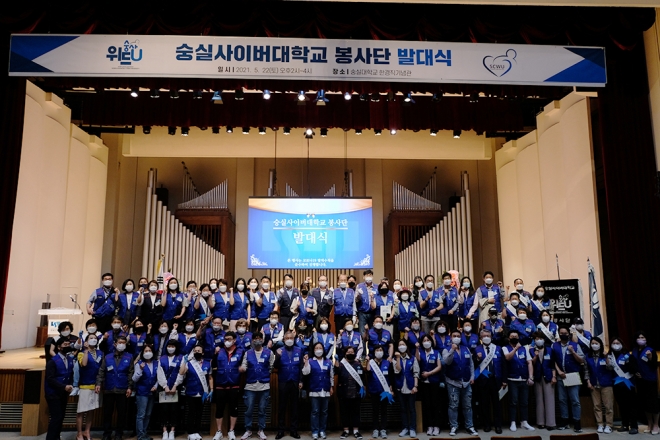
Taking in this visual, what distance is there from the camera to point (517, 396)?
8.12 metres

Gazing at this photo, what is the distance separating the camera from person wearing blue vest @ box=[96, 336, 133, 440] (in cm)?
748

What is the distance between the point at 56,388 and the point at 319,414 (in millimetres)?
3359

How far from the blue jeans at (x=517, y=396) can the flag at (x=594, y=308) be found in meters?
1.89

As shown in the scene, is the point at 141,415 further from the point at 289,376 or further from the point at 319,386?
the point at 319,386

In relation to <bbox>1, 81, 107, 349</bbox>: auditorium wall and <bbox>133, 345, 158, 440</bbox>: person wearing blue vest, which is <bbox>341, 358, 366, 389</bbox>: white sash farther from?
<bbox>1, 81, 107, 349</bbox>: auditorium wall

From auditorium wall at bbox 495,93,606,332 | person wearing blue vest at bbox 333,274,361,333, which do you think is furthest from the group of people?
auditorium wall at bbox 495,93,606,332

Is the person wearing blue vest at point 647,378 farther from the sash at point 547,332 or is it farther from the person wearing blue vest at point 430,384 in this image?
the person wearing blue vest at point 430,384

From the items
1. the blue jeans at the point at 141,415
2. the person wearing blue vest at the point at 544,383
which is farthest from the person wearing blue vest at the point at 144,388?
the person wearing blue vest at the point at 544,383

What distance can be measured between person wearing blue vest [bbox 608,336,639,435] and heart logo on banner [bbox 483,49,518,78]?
4.13 metres

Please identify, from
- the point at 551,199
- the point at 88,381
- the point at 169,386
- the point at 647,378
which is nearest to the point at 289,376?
the point at 169,386

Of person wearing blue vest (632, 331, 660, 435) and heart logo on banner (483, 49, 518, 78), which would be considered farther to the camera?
heart logo on banner (483, 49, 518, 78)

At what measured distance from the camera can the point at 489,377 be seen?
26.5 feet

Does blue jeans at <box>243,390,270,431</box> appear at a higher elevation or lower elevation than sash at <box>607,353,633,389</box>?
lower

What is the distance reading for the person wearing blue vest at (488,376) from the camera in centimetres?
804
